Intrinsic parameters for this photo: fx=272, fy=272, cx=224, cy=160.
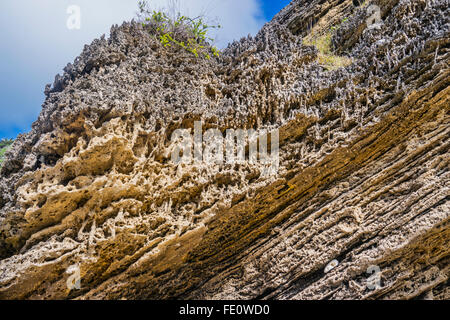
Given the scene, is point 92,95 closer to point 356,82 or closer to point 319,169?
point 319,169

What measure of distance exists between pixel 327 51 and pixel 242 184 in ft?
8.63

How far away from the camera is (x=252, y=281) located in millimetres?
3377

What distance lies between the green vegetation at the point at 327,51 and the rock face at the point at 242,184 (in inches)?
8.6

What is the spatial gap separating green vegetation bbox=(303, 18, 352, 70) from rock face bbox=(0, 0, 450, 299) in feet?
0.72

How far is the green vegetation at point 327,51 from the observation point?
376 centimetres
